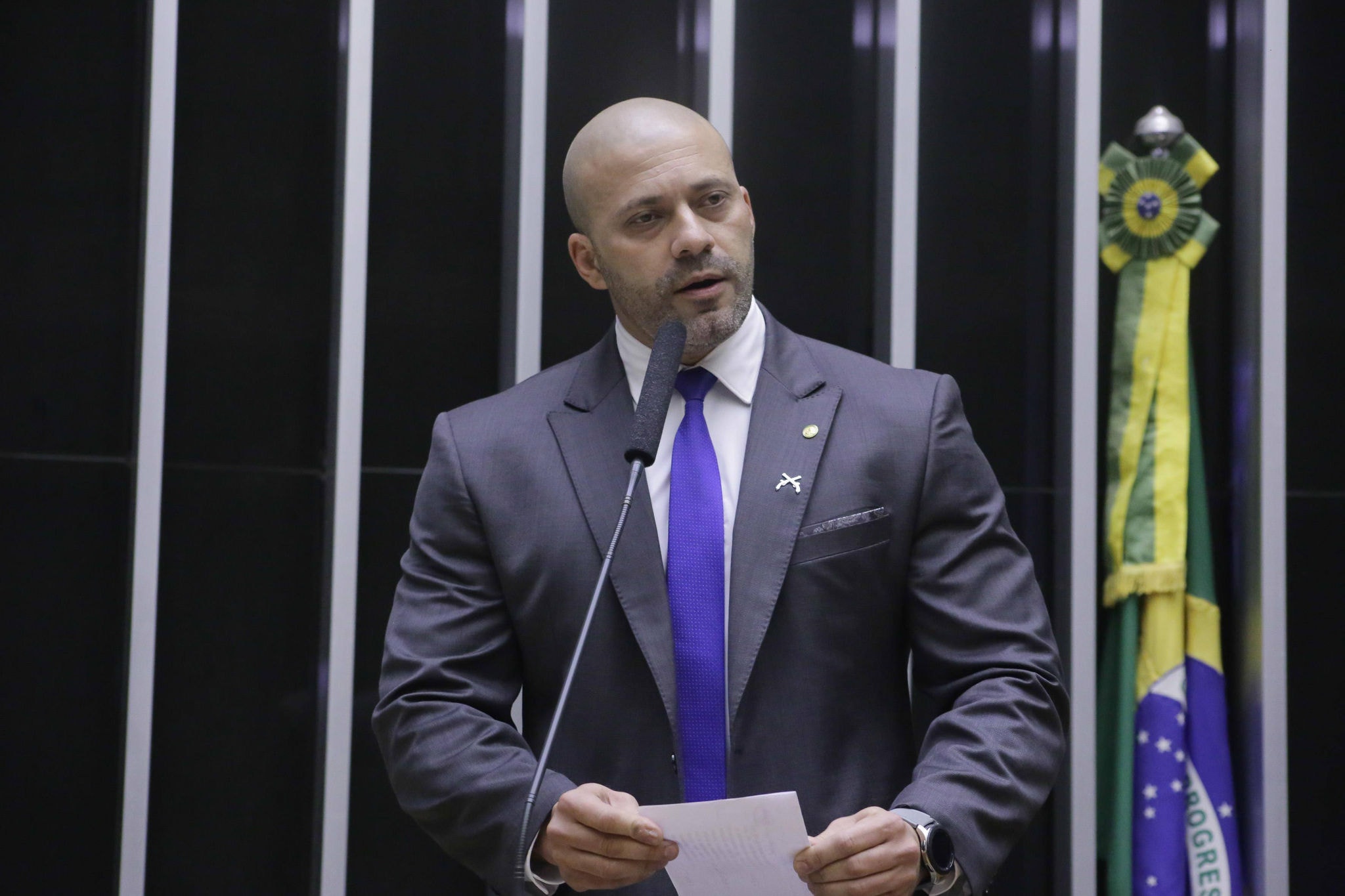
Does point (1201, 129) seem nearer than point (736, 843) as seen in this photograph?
No

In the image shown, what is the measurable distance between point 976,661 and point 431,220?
1.59 m

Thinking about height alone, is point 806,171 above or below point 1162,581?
above

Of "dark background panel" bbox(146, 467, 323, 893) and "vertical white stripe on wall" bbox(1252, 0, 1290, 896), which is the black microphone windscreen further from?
"vertical white stripe on wall" bbox(1252, 0, 1290, 896)

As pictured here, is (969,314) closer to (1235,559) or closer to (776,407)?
(1235,559)

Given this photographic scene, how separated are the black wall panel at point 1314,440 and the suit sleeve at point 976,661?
1.38m

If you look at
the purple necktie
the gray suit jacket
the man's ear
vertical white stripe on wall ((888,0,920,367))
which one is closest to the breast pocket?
the gray suit jacket

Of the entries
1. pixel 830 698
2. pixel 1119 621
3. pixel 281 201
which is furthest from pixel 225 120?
pixel 1119 621

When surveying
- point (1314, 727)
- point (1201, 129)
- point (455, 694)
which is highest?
point (1201, 129)

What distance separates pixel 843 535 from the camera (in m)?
1.72

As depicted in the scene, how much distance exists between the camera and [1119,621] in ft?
9.29

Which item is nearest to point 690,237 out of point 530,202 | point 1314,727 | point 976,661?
point 976,661

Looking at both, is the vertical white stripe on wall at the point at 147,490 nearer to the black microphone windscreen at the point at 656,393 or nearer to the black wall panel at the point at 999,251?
the black microphone windscreen at the point at 656,393

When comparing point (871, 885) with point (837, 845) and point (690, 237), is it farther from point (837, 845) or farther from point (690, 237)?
point (690, 237)

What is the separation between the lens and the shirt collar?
1.87m
